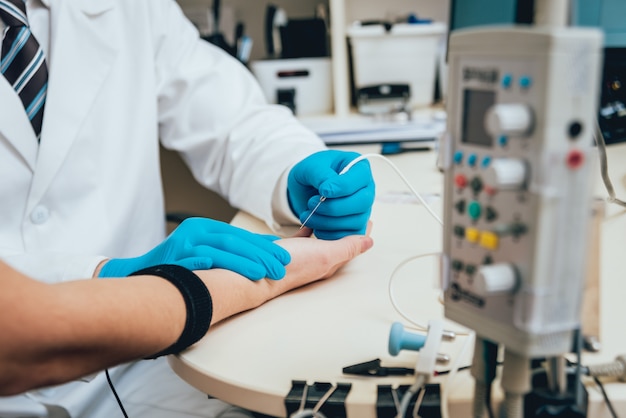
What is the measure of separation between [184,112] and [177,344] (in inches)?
31.1

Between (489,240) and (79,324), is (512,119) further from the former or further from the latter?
(79,324)

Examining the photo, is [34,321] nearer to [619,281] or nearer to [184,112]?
[619,281]

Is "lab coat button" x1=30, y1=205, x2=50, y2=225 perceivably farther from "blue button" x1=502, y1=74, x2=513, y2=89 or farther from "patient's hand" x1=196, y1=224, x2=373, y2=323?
"blue button" x1=502, y1=74, x2=513, y2=89

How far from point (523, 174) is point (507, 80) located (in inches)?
2.6

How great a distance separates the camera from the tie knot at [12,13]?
37.9 inches

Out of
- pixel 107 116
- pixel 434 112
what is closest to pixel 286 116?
pixel 107 116

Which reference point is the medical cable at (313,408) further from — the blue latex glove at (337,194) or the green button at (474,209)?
the blue latex glove at (337,194)

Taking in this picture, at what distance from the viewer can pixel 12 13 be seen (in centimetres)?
96

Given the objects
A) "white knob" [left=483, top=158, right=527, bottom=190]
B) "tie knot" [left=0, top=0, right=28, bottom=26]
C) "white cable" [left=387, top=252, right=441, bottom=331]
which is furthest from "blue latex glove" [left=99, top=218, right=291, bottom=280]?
"tie knot" [left=0, top=0, right=28, bottom=26]

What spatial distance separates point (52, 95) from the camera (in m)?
1.00

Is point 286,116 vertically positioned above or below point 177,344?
above

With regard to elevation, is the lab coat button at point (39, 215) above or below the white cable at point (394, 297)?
above

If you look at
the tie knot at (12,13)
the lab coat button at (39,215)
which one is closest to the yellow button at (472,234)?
the lab coat button at (39,215)

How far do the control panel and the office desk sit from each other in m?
0.10
